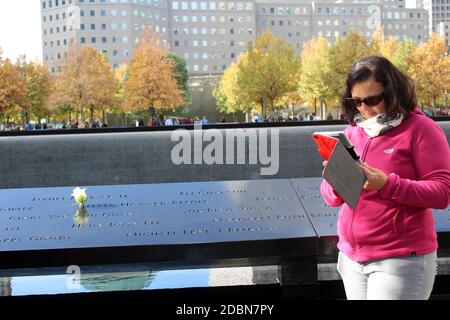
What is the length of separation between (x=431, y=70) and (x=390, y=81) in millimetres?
42444

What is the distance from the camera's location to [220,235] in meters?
3.52

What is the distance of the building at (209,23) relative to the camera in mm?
99625

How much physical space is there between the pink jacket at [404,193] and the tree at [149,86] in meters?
39.7

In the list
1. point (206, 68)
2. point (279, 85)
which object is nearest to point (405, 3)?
point (206, 68)

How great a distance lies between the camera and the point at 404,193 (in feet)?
7.15

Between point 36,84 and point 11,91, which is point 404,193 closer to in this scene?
point 11,91

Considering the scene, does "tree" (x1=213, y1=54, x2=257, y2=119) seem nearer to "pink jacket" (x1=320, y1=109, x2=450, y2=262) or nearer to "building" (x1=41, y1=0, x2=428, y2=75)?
"building" (x1=41, y1=0, x2=428, y2=75)

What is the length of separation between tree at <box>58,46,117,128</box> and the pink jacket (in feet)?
128

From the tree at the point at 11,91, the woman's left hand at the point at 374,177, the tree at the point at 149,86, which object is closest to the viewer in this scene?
the woman's left hand at the point at 374,177

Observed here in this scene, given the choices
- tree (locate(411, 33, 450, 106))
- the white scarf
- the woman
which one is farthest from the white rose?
tree (locate(411, 33, 450, 106))

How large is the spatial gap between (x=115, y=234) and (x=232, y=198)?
1263 millimetres

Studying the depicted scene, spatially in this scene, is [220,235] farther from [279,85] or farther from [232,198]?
[279,85]

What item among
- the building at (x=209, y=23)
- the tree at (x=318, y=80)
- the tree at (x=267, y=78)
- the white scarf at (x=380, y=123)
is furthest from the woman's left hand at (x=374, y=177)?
the building at (x=209, y=23)

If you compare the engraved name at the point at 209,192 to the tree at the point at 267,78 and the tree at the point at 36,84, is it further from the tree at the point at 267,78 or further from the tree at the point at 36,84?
the tree at the point at 36,84
